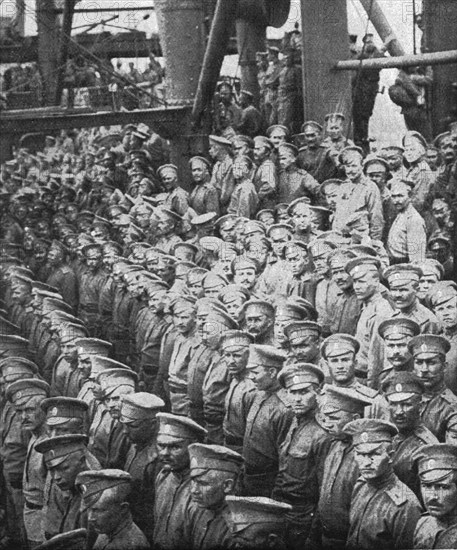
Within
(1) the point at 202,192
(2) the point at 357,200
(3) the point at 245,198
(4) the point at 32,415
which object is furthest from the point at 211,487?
(1) the point at 202,192

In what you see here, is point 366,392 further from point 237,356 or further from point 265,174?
point 265,174

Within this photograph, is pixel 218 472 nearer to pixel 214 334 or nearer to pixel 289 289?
pixel 214 334

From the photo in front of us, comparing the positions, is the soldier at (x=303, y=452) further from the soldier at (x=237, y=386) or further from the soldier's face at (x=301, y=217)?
the soldier's face at (x=301, y=217)

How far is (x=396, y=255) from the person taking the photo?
14875mm

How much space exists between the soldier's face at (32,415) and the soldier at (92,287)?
22.0ft

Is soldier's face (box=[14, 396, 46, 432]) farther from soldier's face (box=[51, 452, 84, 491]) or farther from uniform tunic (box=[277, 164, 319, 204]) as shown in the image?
uniform tunic (box=[277, 164, 319, 204])

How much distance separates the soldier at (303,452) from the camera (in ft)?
33.4

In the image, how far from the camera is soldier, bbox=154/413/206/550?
9.72m

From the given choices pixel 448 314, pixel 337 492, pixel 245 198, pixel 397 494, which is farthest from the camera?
pixel 245 198

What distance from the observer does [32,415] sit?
37.9ft

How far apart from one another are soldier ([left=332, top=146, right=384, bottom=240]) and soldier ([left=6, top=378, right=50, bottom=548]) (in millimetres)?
4633

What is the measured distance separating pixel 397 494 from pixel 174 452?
1767mm

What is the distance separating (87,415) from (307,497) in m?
2.86

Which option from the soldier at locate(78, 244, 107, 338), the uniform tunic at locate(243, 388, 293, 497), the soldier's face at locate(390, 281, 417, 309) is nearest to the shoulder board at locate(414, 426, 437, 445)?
the uniform tunic at locate(243, 388, 293, 497)
